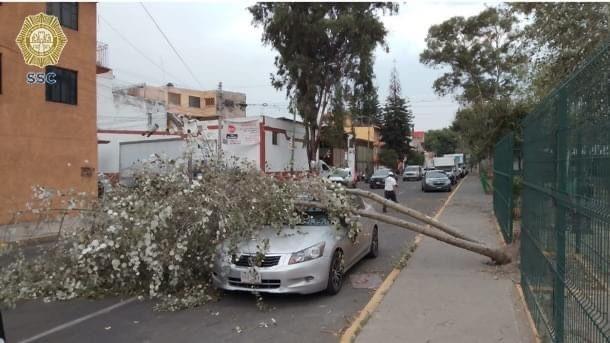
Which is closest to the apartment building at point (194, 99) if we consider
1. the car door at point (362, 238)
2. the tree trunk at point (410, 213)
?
the car door at point (362, 238)

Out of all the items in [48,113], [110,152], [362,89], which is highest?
[362,89]

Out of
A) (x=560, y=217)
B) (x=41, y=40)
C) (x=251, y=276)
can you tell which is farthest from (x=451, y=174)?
(x=560, y=217)

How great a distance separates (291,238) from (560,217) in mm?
3984

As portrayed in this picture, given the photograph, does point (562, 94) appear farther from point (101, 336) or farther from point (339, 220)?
point (101, 336)

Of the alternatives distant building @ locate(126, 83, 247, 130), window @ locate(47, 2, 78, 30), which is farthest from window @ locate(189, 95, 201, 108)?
window @ locate(47, 2, 78, 30)

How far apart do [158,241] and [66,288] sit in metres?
1.71

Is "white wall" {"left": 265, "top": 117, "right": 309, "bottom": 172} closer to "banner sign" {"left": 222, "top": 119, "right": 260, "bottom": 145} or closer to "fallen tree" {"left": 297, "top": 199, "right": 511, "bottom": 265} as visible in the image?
"banner sign" {"left": 222, "top": 119, "right": 260, "bottom": 145}

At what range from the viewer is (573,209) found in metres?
3.39

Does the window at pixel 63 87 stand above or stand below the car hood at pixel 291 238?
above

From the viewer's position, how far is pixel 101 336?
5.80 m

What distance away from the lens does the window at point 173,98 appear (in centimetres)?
6365

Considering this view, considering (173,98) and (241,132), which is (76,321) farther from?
(173,98)

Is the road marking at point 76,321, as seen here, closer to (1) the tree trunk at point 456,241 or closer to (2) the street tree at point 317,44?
(1) the tree trunk at point 456,241

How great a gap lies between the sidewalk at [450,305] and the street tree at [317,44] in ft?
80.8
